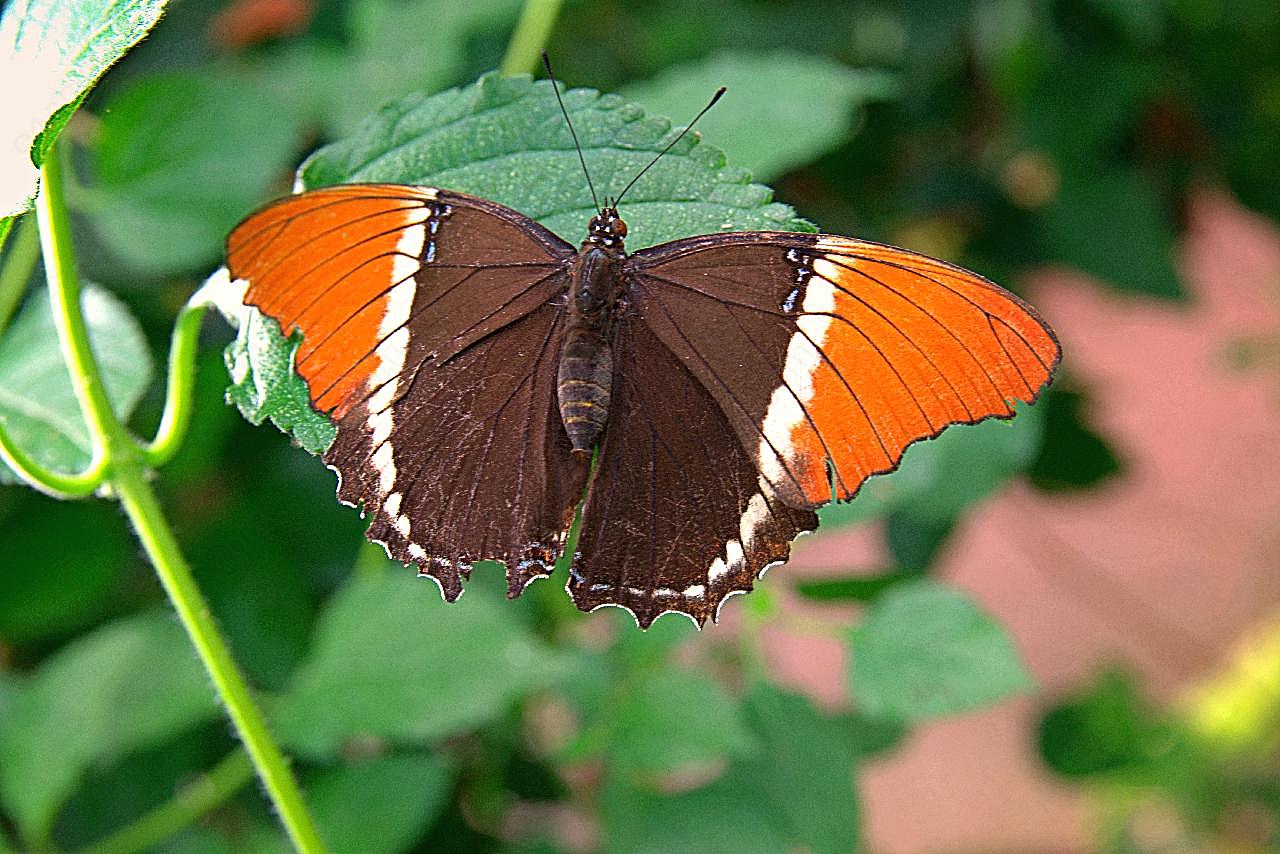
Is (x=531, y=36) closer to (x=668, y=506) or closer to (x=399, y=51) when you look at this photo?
(x=399, y=51)

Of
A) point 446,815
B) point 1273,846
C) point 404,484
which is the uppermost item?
point 404,484

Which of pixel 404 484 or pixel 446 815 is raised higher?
pixel 404 484

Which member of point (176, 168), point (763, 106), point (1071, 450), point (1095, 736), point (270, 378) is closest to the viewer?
point (270, 378)

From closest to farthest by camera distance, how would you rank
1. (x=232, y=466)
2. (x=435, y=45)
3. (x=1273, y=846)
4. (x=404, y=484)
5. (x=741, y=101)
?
(x=404, y=484) → (x=741, y=101) → (x=435, y=45) → (x=232, y=466) → (x=1273, y=846)

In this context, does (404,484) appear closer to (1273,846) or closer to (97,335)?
(97,335)

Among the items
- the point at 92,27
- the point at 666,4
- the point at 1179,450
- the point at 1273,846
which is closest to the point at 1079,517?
the point at 1179,450

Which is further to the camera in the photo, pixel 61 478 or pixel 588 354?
pixel 588 354

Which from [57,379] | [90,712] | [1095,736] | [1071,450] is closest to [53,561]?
[90,712]
